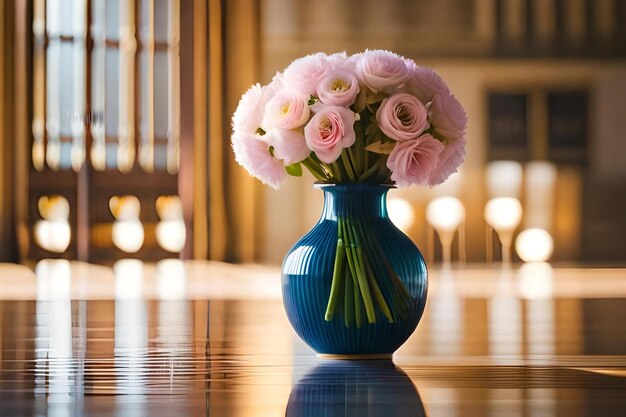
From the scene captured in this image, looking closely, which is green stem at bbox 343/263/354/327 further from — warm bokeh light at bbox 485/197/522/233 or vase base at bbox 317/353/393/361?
warm bokeh light at bbox 485/197/522/233

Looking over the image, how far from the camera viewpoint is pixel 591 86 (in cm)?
898

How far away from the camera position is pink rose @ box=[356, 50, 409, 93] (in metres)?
1.82

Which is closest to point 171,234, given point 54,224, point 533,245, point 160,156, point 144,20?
point 160,156

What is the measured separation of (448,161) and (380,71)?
21 centimetres

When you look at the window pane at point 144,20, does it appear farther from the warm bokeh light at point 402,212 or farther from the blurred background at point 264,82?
the warm bokeh light at point 402,212

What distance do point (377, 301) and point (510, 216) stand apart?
7191 millimetres

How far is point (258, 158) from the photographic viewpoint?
6.28ft

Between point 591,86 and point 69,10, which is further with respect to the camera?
point 591,86

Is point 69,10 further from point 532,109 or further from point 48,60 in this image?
point 532,109

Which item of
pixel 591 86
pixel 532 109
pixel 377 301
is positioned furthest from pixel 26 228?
pixel 377 301

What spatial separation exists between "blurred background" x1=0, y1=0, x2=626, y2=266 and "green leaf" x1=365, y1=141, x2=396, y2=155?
264 inches

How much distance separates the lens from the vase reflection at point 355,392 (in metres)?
1.42

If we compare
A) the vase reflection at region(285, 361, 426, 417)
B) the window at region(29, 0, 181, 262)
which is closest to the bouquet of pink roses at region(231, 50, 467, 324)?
the vase reflection at region(285, 361, 426, 417)

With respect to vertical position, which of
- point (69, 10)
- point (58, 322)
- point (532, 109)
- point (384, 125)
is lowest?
point (58, 322)
